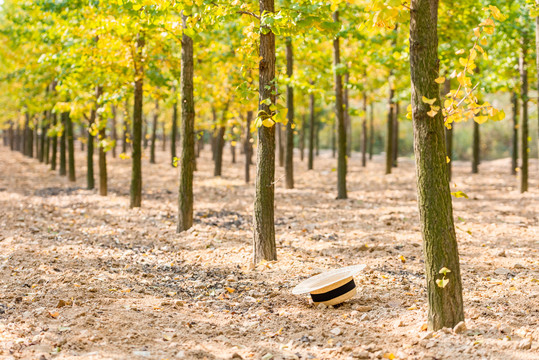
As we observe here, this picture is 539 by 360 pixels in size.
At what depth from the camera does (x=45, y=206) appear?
1244 cm

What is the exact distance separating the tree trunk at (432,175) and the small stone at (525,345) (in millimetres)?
506

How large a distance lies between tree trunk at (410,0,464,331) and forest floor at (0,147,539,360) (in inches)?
8.1

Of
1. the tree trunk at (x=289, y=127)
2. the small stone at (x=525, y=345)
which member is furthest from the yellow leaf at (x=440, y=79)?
the tree trunk at (x=289, y=127)

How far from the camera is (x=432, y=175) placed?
4117mm

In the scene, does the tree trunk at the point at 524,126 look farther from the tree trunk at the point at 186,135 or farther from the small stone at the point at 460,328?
the small stone at the point at 460,328

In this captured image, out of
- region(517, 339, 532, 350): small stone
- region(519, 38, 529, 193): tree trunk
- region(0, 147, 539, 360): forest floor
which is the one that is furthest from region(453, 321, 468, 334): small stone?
region(519, 38, 529, 193): tree trunk

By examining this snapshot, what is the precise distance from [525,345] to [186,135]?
268 inches

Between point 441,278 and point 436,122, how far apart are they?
138cm

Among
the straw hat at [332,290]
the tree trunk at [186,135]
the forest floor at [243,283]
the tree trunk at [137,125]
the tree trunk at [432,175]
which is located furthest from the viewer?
the tree trunk at [137,125]

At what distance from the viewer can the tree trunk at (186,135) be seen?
9008 millimetres

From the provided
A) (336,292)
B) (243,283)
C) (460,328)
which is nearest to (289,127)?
(243,283)

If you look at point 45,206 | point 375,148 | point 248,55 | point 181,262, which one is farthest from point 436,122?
point 375,148

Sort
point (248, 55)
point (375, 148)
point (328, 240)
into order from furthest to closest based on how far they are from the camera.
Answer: point (375, 148) → point (328, 240) → point (248, 55)

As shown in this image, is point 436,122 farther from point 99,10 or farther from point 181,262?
point 99,10
